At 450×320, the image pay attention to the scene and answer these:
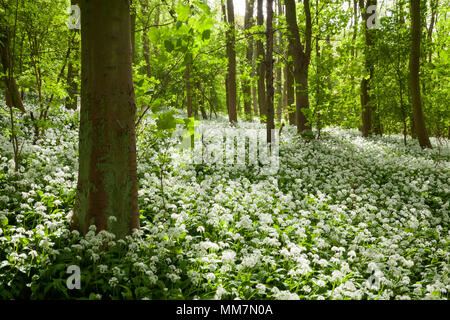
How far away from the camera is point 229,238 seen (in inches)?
176

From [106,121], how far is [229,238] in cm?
246

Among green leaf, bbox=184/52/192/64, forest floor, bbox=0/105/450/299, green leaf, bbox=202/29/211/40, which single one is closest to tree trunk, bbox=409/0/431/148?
forest floor, bbox=0/105/450/299

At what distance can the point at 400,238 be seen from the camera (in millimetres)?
4633

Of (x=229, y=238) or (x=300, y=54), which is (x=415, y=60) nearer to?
(x=300, y=54)

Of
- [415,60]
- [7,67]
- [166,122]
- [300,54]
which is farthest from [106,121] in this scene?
[415,60]

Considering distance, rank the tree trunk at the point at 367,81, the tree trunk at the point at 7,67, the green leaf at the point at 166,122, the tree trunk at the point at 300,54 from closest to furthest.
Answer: the green leaf at the point at 166,122 → the tree trunk at the point at 7,67 → the tree trunk at the point at 300,54 → the tree trunk at the point at 367,81

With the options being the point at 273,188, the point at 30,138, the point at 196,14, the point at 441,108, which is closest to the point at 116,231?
the point at 196,14

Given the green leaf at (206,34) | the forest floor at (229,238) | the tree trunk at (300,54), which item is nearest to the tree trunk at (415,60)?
the tree trunk at (300,54)

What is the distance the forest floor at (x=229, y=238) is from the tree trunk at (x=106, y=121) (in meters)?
0.36

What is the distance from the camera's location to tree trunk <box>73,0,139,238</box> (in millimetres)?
3457

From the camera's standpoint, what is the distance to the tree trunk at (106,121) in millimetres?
3457

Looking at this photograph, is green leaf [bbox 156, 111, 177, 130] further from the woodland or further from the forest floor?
the forest floor

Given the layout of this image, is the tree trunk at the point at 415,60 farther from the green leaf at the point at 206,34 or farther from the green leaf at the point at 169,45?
the green leaf at the point at 169,45

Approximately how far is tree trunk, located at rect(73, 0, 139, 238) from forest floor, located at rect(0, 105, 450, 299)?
359 mm
